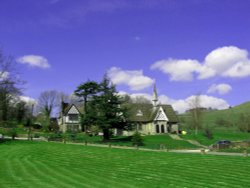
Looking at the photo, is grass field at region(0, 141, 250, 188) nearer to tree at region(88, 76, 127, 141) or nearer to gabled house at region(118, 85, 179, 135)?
tree at region(88, 76, 127, 141)

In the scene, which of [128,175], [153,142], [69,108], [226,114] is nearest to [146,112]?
[153,142]

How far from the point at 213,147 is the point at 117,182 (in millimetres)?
30952

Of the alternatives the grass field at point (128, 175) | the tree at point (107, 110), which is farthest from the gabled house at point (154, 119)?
the grass field at point (128, 175)

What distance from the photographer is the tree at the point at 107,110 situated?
56.5 metres

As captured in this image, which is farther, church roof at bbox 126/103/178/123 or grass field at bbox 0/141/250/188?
church roof at bbox 126/103/178/123

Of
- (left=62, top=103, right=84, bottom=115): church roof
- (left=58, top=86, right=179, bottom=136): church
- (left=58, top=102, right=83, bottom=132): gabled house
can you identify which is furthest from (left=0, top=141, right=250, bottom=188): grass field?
(left=62, top=103, right=84, bottom=115): church roof

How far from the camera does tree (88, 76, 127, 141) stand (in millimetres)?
56500

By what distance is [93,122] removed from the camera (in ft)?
Result: 188

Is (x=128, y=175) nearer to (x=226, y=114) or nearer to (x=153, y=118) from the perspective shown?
(x=153, y=118)

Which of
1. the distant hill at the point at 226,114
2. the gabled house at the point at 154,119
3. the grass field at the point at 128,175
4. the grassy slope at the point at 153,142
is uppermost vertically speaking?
the distant hill at the point at 226,114

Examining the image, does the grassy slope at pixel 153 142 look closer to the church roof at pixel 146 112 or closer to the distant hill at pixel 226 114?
the church roof at pixel 146 112

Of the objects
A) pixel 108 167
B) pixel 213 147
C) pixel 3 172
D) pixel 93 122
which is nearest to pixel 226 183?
pixel 108 167

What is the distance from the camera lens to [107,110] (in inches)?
2242

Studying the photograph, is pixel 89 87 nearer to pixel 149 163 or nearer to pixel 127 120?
pixel 127 120
